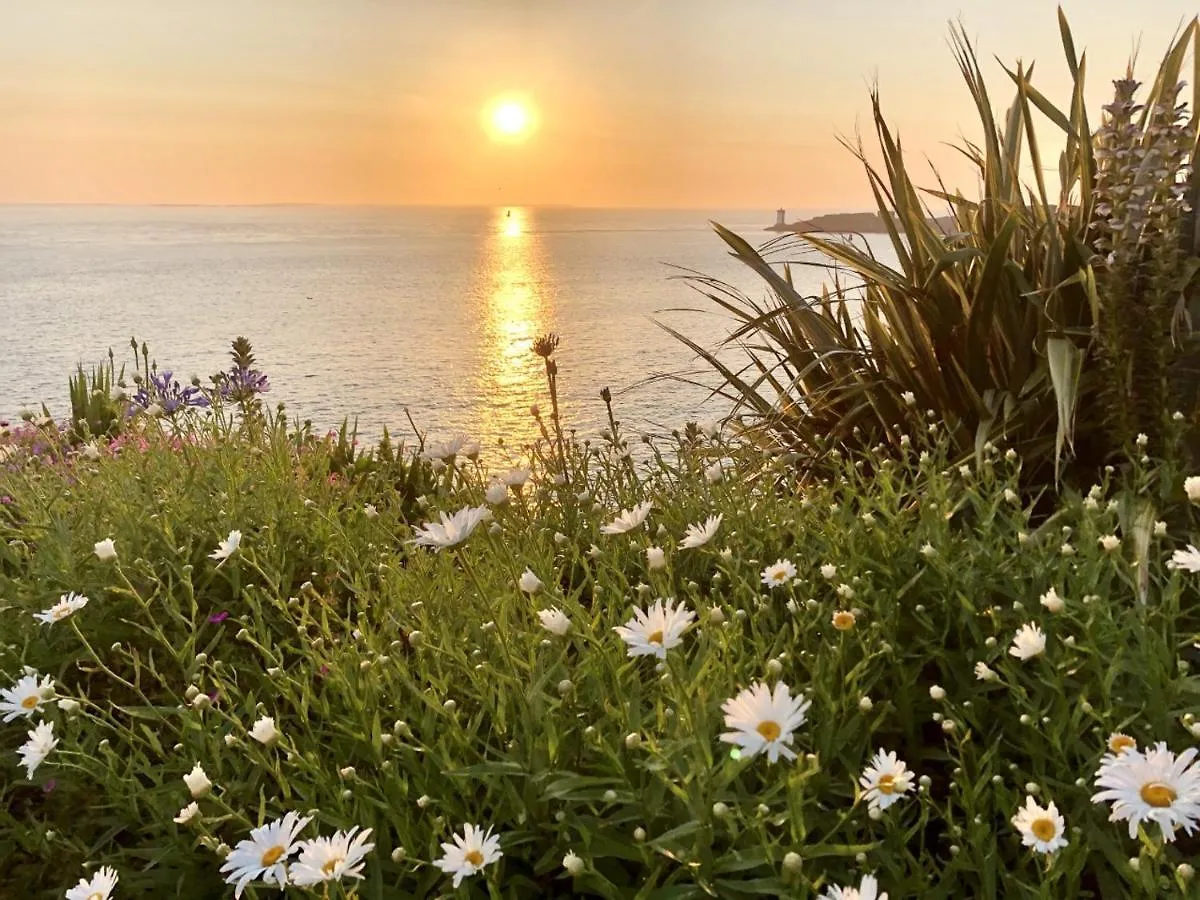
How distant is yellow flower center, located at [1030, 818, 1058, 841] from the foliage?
1.74 m

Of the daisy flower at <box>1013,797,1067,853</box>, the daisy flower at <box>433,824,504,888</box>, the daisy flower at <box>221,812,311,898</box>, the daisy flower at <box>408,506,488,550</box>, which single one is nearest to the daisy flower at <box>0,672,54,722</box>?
the daisy flower at <box>221,812,311,898</box>

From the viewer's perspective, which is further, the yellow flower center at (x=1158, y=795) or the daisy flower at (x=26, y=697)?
the daisy flower at (x=26, y=697)

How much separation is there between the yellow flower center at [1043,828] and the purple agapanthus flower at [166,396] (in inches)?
135

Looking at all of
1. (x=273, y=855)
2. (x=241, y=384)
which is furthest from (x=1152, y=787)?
(x=241, y=384)

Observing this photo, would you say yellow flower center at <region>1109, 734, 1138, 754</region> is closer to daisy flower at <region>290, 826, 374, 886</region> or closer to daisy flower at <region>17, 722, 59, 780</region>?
daisy flower at <region>290, 826, 374, 886</region>

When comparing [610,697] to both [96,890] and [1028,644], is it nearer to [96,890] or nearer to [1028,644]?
[1028,644]

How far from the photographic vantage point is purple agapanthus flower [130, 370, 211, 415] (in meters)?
3.93

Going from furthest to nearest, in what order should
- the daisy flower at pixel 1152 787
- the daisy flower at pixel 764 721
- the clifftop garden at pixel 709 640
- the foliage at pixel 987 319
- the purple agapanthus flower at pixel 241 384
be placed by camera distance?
the purple agapanthus flower at pixel 241 384 < the foliage at pixel 987 319 < the clifftop garden at pixel 709 640 < the daisy flower at pixel 764 721 < the daisy flower at pixel 1152 787

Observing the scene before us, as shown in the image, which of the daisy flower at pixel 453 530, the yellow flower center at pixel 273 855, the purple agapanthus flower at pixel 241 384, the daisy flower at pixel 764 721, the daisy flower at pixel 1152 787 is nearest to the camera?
the daisy flower at pixel 1152 787

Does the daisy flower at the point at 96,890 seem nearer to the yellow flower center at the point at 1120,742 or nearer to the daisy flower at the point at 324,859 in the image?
the daisy flower at the point at 324,859

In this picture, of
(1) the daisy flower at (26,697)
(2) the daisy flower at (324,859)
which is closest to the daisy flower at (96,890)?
(2) the daisy flower at (324,859)

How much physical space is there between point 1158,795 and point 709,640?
740 millimetres

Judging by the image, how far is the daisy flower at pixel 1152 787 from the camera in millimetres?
1129

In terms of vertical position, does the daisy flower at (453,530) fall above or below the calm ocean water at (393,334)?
above
